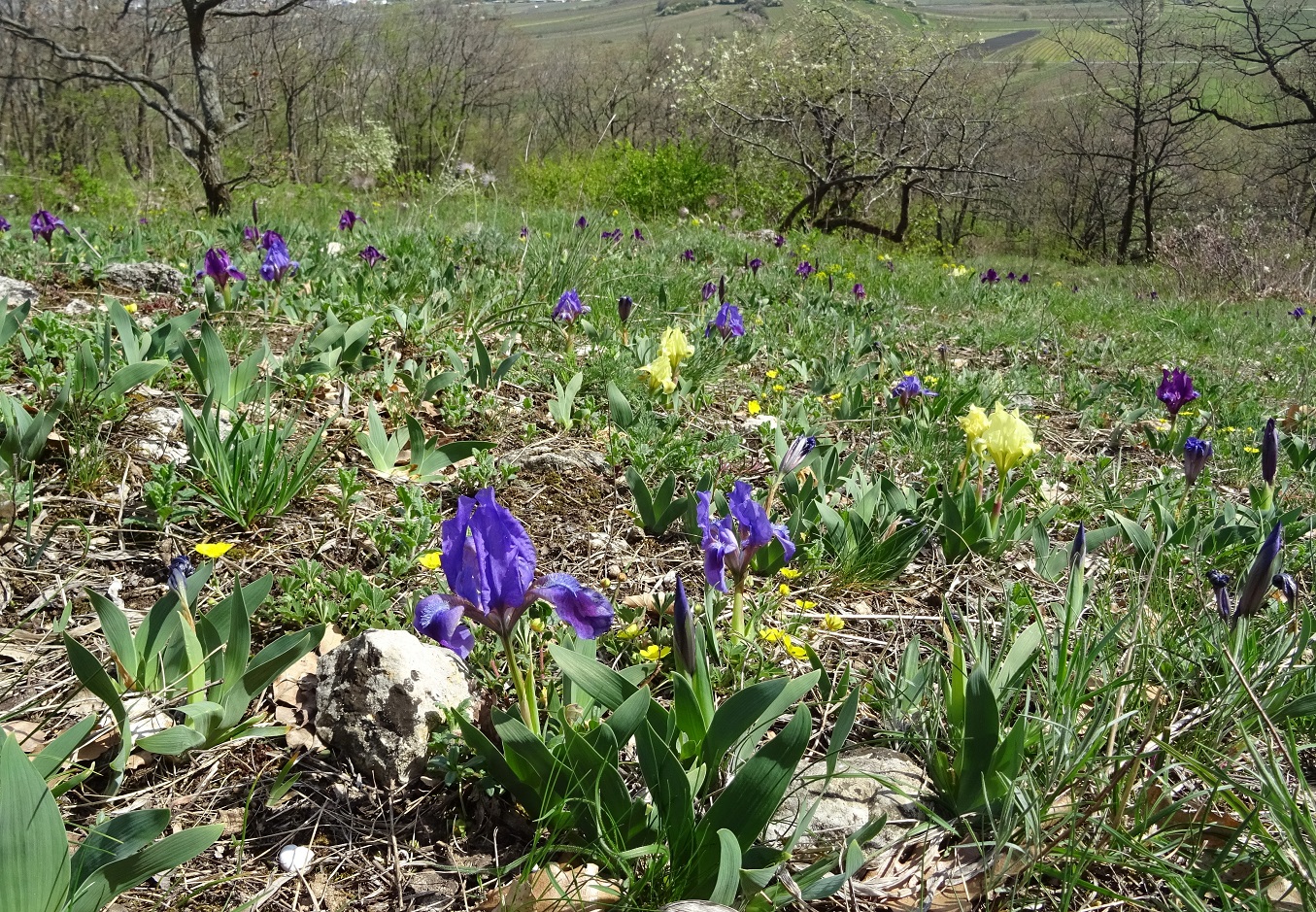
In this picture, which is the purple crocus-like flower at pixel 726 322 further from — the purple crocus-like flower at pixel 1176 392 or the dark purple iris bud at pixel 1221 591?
the dark purple iris bud at pixel 1221 591

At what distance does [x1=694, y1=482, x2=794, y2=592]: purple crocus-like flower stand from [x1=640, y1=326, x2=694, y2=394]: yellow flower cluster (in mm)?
1349

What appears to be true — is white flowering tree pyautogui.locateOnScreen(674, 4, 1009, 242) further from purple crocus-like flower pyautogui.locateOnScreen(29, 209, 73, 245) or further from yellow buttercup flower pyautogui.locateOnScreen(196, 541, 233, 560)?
yellow buttercup flower pyautogui.locateOnScreen(196, 541, 233, 560)

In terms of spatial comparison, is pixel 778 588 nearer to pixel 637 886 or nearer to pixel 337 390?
pixel 637 886

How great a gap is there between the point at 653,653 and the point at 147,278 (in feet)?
11.5

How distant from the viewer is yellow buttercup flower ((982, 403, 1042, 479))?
2.15 metres

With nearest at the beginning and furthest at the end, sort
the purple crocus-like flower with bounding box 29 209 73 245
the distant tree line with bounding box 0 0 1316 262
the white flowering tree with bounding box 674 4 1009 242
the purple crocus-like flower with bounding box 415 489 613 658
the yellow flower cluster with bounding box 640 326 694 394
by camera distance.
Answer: the purple crocus-like flower with bounding box 415 489 613 658, the yellow flower cluster with bounding box 640 326 694 394, the purple crocus-like flower with bounding box 29 209 73 245, the distant tree line with bounding box 0 0 1316 262, the white flowering tree with bounding box 674 4 1009 242

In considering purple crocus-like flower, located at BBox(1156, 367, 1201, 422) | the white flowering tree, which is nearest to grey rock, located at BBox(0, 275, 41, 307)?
purple crocus-like flower, located at BBox(1156, 367, 1201, 422)

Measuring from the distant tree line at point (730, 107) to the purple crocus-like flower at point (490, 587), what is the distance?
11.0 ft

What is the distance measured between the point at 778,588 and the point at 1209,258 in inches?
505

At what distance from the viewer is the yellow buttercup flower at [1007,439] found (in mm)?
2146

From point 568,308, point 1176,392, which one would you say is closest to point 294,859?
point 568,308

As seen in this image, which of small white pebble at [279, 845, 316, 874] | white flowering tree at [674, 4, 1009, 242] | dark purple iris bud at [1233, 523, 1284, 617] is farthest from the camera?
white flowering tree at [674, 4, 1009, 242]

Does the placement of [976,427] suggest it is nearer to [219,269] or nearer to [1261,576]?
[1261,576]

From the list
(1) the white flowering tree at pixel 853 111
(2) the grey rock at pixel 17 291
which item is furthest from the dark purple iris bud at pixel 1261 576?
(1) the white flowering tree at pixel 853 111
